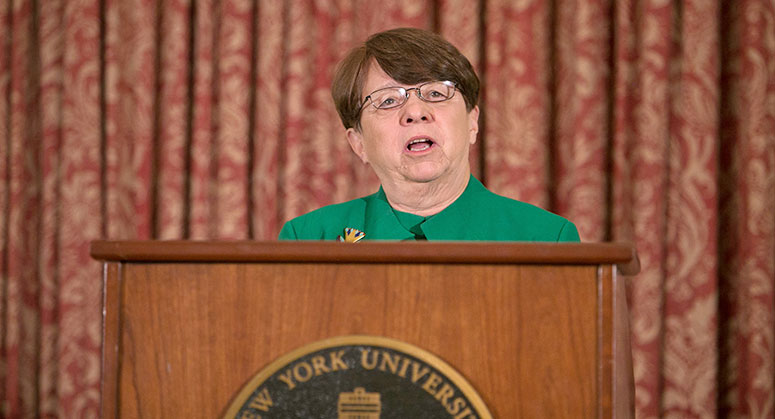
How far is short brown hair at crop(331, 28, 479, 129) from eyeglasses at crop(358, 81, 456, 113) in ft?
0.05

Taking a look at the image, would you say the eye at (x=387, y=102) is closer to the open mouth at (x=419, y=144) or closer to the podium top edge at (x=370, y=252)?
the open mouth at (x=419, y=144)

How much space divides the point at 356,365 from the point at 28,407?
2.11 metres

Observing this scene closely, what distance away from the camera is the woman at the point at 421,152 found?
52.3 inches

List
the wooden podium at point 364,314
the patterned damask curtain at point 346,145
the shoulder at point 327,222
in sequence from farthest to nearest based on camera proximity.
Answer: the patterned damask curtain at point 346,145, the shoulder at point 327,222, the wooden podium at point 364,314

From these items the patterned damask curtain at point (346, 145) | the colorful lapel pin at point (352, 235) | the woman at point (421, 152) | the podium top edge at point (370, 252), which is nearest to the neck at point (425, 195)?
the woman at point (421, 152)

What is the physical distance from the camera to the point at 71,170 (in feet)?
7.74

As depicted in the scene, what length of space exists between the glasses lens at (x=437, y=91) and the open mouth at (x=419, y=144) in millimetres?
80

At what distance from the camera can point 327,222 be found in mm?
1448

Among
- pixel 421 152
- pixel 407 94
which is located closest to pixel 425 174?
pixel 421 152

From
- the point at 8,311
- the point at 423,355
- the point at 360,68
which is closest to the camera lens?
the point at 423,355

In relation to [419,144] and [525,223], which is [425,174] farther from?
[525,223]

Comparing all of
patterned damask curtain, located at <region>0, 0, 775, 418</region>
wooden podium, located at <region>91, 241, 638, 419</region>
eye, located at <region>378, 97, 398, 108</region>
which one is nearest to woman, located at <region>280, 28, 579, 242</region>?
eye, located at <region>378, 97, 398, 108</region>

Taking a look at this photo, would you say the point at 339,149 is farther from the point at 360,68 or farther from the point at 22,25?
the point at 22,25

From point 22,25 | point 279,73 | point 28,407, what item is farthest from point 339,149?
point 28,407
